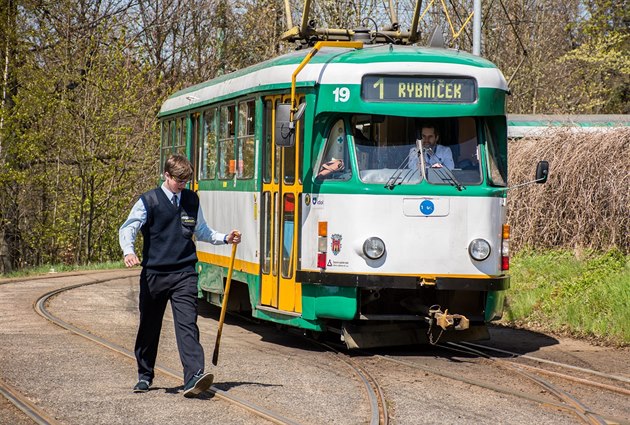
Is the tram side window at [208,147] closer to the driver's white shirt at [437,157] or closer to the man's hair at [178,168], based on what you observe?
the driver's white shirt at [437,157]

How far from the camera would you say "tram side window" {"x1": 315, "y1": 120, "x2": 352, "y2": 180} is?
12.0 metres

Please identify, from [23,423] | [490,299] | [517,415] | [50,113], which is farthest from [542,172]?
[50,113]

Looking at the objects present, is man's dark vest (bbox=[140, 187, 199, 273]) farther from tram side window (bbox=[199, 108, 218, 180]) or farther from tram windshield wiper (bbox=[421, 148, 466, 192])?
tram side window (bbox=[199, 108, 218, 180])

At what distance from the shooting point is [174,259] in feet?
29.8

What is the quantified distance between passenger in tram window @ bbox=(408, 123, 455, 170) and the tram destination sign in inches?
12.6

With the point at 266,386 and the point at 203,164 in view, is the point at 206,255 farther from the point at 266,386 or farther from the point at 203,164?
the point at 266,386

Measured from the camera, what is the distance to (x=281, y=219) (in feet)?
41.6

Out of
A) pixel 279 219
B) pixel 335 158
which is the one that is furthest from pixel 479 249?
pixel 279 219

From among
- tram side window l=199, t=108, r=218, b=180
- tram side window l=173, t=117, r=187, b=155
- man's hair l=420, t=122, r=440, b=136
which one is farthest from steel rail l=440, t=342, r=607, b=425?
tram side window l=173, t=117, r=187, b=155

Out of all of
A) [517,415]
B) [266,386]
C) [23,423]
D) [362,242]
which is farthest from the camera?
[362,242]

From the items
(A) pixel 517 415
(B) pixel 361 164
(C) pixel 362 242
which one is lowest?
(A) pixel 517 415

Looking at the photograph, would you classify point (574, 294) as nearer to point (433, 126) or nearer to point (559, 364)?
point (559, 364)

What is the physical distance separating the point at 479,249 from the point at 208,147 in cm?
494

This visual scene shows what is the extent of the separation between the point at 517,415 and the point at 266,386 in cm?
214
